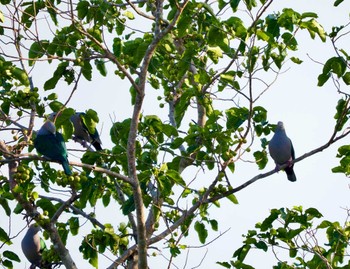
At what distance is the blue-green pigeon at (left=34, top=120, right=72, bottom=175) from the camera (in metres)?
7.68

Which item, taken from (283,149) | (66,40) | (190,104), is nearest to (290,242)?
(283,149)

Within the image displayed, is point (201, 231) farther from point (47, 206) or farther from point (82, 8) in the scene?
point (82, 8)

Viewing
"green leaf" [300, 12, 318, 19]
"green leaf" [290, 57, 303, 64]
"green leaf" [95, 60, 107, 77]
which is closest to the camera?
"green leaf" [300, 12, 318, 19]

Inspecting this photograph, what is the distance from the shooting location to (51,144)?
7809mm

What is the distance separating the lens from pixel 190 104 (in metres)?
9.11

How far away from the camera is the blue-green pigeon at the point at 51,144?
768 centimetres

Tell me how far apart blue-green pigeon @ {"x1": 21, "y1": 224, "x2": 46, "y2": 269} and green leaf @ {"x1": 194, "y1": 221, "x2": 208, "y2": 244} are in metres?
2.13

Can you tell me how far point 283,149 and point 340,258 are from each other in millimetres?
1456

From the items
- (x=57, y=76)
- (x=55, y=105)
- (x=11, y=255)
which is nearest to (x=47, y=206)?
(x=11, y=255)

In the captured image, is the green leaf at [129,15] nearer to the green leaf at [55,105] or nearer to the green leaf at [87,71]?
the green leaf at [87,71]

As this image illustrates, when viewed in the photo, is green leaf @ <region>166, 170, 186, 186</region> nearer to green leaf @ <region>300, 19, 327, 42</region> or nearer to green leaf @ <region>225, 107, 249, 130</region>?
green leaf @ <region>225, 107, 249, 130</region>

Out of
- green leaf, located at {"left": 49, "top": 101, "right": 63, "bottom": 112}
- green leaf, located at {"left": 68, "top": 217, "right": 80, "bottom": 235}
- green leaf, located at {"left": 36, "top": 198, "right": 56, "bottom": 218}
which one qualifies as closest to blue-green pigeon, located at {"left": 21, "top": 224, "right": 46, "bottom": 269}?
green leaf, located at {"left": 68, "top": 217, "right": 80, "bottom": 235}

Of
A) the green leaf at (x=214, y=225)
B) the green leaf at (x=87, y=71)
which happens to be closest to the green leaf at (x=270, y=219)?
the green leaf at (x=214, y=225)

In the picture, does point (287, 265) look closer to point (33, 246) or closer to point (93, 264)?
point (93, 264)
